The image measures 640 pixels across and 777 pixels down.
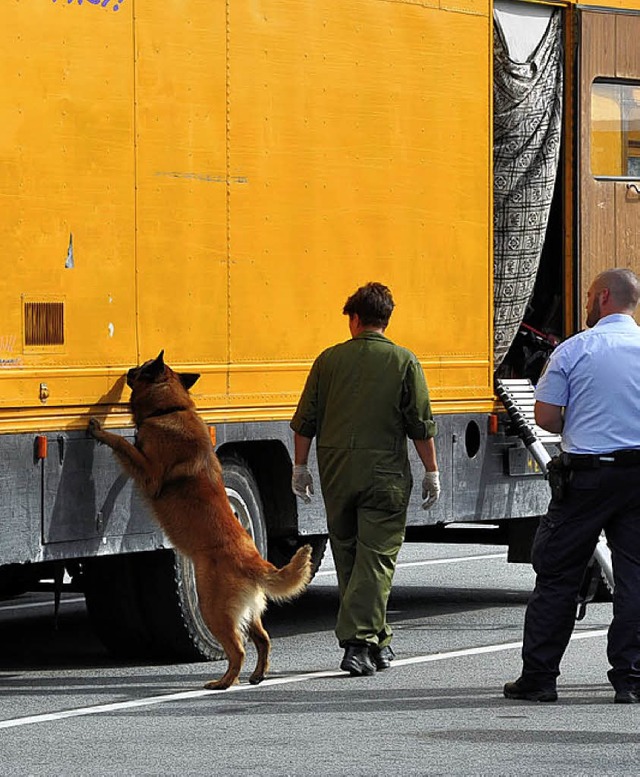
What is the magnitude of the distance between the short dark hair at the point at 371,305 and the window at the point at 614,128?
2804mm

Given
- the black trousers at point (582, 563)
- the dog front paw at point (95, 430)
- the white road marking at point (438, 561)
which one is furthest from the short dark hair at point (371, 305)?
the white road marking at point (438, 561)

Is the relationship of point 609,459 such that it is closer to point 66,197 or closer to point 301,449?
point 301,449

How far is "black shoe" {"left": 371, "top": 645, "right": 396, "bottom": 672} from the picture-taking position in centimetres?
956

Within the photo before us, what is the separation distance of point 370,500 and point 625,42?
13.2 feet

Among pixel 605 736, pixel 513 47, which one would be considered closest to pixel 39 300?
pixel 605 736

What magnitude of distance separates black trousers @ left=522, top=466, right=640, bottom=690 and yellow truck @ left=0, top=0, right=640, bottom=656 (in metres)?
1.98

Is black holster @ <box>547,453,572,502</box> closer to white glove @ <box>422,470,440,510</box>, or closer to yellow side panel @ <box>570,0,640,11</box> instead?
white glove @ <box>422,470,440,510</box>

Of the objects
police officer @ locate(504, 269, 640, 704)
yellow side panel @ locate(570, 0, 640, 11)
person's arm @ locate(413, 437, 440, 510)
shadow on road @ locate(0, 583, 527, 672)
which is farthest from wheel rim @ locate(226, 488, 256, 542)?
yellow side panel @ locate(570, 0, 640, 11)

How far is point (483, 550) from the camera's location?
16.4 meters

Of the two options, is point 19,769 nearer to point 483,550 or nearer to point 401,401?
point 401,401

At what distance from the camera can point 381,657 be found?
377 inches

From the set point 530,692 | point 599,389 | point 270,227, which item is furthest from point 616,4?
point 530,692

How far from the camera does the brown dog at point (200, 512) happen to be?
9.16 metres

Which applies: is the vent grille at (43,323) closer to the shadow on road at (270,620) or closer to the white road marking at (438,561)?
the shadow on road at (270,620)
